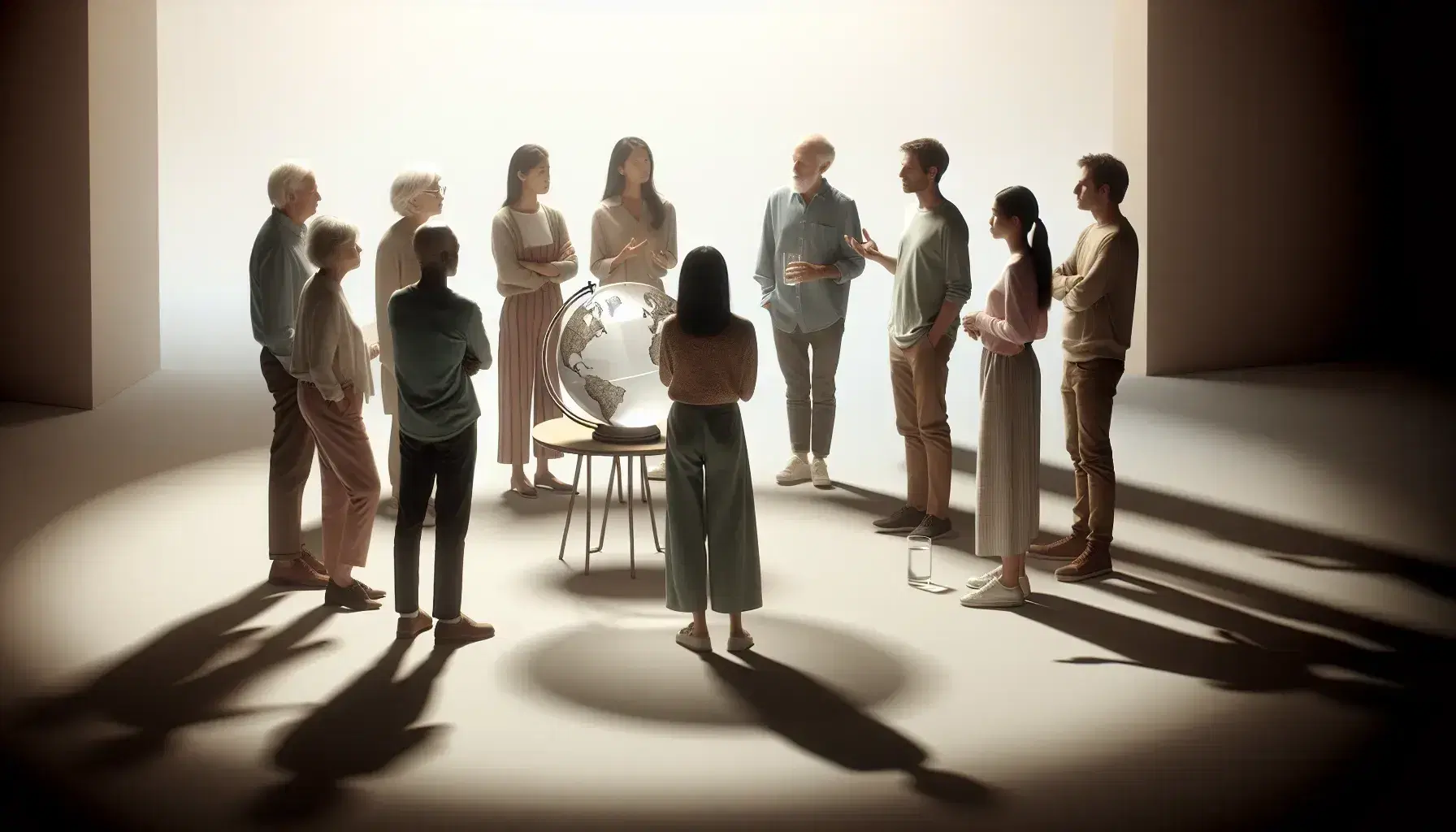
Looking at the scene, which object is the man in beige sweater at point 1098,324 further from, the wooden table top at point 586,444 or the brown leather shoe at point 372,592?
the brown leather shoe at point 372,592

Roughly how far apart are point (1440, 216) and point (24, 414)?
40.3 feet

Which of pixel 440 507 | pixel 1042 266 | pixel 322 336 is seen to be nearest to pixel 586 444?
pixel 440 507

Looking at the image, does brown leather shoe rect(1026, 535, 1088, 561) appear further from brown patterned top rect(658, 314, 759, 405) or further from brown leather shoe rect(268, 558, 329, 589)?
brown leather shoe rect(268, 558, 329, 589)

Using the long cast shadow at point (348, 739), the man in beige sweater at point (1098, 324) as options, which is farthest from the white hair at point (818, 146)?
the long cast shadow at point (348, 739)

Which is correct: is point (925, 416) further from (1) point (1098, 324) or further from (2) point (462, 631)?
(2) point (462, 631)

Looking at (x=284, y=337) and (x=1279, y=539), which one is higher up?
(x=284, y=337)

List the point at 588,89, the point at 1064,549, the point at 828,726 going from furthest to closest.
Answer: the point at 588,89 < the point at 1064,549 < the point at 828,726

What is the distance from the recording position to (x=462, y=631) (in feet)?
20.4

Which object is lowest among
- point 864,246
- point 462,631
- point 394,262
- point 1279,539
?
point 462,631

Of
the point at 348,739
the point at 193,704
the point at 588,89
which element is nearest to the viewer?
the point at 348,739

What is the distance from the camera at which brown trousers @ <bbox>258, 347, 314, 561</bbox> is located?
680cm

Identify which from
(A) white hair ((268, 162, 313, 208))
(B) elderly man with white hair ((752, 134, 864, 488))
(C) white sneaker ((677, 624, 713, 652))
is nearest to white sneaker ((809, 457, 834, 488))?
(B) elderly man with white hair ((752, 134, 864, 488))

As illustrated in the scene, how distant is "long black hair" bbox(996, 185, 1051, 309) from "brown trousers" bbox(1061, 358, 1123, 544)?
0.75 metres

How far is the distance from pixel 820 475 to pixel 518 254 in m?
2.35
